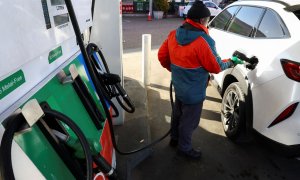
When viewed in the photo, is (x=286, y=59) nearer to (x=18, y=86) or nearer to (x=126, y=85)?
(x=18, y=86)

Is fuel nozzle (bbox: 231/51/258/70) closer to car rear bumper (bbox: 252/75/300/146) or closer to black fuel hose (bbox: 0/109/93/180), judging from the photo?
car rear bumper (bbox: 252/75/300/146)

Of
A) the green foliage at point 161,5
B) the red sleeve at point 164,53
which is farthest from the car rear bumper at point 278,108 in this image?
the green foliage at point 161,5

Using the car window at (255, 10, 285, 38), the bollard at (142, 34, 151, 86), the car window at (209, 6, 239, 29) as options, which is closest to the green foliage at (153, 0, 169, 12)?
the bollard at (142, 34, 151, 86)

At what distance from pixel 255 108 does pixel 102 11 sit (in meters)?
2.13

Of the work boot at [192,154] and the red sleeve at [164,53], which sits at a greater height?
the red sleeve at [164,53]

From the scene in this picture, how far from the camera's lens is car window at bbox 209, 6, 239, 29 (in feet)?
14.1

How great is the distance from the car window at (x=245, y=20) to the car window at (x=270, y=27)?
7.2 inches

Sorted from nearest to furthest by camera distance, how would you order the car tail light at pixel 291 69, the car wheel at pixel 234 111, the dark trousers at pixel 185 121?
the car tail light at pixel 291 69, the dark trousers at pixel 185 121, the car wheel at pixel 234 111

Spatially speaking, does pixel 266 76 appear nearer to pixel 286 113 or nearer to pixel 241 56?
pixel 286 113

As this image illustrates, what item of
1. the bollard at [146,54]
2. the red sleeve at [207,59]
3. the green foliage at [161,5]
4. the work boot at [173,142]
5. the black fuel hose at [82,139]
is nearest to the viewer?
the black fuel hose at [82,139]

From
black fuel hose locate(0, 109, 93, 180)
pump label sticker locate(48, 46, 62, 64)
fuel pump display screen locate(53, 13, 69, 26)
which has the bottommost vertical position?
black fuel hose locate(0, 109, 93, 180)

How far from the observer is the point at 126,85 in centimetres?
526

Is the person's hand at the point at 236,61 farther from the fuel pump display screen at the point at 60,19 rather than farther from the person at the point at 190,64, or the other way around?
the fuel pump display screen at the point at 60,19

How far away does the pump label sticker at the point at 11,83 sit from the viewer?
106cm
